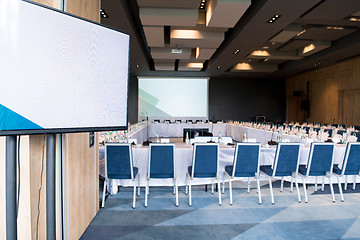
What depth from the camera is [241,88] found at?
14.9 meters

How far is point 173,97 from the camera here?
569 inches

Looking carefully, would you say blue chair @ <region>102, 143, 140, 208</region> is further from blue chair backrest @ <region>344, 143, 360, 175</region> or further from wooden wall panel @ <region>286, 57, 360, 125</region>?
wooden wall panel @ <region>286, 57, 360, 125</region>

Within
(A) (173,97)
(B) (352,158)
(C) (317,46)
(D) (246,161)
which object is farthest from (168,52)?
(B) (352,158)

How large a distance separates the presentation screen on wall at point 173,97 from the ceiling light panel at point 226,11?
8.79 m

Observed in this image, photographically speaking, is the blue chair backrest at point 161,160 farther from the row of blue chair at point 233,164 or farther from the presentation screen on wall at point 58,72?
the presentation screen on wall at point 58,72

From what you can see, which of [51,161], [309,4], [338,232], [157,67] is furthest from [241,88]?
[51,161]

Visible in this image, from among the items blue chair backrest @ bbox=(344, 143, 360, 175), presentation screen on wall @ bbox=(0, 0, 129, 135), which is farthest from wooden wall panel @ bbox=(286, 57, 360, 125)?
presentation screen on wall @ bbox=(0, 0, 129, 135)

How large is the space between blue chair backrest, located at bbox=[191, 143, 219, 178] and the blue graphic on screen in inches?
93.8

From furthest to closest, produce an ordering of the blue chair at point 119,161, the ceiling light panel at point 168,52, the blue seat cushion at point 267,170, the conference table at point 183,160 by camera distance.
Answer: the ceiling light panel at point 168,52 < the conference table at point 183,160 < the blue seat cushion at point 267,170 < the blue chair at point 119,161

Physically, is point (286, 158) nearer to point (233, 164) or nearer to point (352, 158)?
point (233, 164)

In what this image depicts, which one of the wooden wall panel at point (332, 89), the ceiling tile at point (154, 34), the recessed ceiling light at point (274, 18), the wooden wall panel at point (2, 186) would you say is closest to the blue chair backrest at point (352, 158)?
the recessed ceiling light at point (274, 18)

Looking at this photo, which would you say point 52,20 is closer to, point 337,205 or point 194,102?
point 337,205

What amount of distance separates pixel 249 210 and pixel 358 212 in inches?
58.7

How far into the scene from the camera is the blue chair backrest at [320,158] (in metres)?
3.52
